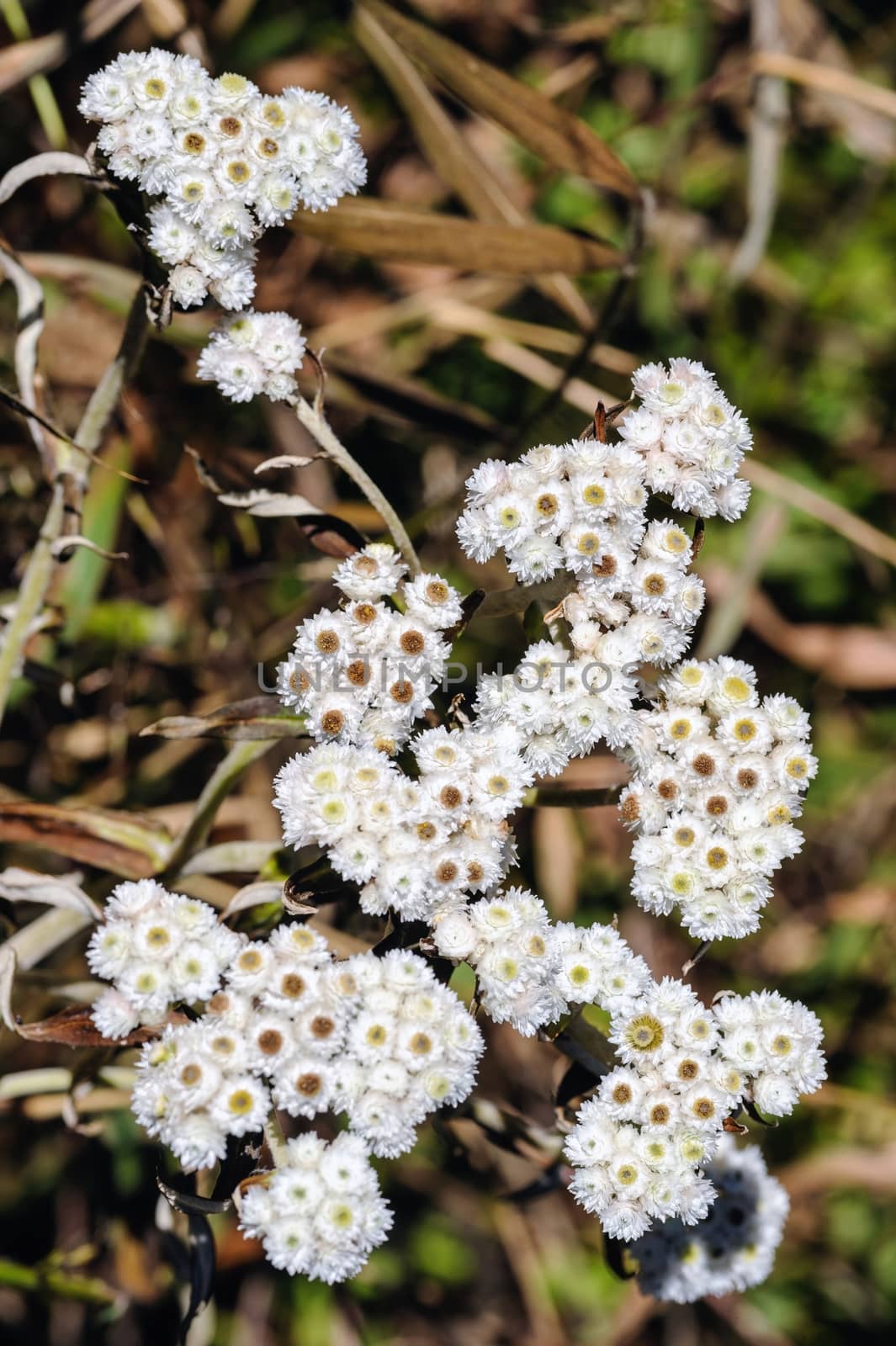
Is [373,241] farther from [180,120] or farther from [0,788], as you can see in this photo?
[0,788]

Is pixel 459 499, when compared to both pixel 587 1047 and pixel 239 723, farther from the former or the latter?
pixel 587 1047

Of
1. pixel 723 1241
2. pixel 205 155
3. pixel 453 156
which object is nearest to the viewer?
Result: pixel 205 155

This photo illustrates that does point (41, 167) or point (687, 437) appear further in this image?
point (41, 167)

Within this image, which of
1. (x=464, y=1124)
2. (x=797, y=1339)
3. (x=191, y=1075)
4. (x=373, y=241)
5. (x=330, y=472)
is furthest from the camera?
(x=797, y=1339)

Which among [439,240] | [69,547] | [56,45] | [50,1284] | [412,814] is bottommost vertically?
[50,1284]

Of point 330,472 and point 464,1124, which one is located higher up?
point 330,472

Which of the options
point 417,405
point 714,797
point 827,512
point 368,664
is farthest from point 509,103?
point 714,797

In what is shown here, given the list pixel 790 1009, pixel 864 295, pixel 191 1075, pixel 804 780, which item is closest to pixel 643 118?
pixel 864 295
